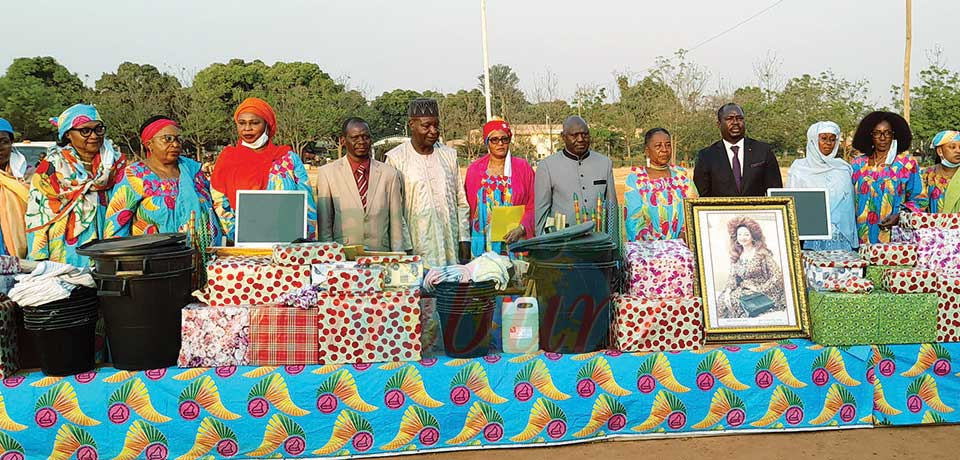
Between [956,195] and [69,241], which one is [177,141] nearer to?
[69,241]

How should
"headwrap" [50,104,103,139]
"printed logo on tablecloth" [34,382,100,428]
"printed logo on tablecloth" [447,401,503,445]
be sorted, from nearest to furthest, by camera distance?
"printed logo on tablecloth" [34,382,100,428], "printed logo on tablecloth" [447,401,503,445], "headwrap" [50,104,103,139]

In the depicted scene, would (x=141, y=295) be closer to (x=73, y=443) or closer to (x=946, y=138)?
(x=73, y=443)

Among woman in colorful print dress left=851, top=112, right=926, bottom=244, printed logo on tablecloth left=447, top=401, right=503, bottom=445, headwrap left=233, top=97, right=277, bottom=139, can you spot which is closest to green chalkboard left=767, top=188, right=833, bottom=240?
woman in colorful print dress left=851, top=112, right=926, bottom=244

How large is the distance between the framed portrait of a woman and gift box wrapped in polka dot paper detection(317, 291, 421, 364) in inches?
60.4

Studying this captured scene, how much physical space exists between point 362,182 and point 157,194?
1244mm

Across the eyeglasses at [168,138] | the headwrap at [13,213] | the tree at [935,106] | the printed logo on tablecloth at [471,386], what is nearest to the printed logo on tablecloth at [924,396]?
the printed logo on tablecloth at [471,386]

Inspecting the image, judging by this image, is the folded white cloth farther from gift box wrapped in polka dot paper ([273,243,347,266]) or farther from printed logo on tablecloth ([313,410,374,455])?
printed logo on tablecloth ([313,410,374,455])

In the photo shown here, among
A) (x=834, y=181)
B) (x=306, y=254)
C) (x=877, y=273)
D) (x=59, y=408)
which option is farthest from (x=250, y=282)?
(x=834, y=181)

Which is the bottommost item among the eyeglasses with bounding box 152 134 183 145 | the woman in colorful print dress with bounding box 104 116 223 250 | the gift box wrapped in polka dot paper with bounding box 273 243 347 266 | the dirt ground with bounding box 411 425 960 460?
the dirt ground with bounding box 411 425 960 460

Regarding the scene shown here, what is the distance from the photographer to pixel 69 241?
4.25 m

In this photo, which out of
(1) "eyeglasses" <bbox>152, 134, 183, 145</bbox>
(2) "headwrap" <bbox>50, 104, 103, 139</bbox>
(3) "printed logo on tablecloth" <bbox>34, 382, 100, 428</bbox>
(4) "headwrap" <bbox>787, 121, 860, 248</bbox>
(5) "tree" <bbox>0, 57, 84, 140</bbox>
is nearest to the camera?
(3) "printed logo on tablecloth" <bbox>34, 382, 100, 428</bbox>

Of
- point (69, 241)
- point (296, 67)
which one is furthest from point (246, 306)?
point (296, 67)

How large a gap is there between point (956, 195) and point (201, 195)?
5014 millimetres

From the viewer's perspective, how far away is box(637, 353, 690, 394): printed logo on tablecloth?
12.1 ft
